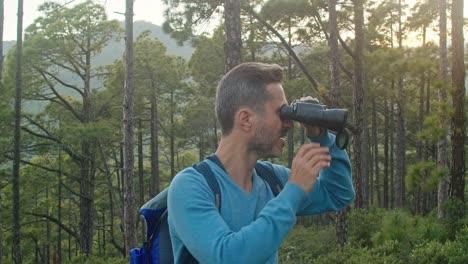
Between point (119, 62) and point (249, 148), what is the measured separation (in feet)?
75.5

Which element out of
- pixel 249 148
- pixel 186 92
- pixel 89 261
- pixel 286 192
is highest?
pixel 186 92

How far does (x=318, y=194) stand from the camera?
2.20 m

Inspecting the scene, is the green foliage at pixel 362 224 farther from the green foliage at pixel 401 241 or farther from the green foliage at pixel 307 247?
the green foliage at pixel 307 247

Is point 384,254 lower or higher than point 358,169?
lower

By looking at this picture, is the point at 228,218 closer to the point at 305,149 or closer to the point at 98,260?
the point at 305,149

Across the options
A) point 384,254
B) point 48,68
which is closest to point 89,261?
point 48,68

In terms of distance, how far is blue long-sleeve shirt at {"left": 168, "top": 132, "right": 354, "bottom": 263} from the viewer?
1.57 metres

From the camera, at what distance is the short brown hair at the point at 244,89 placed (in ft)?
6.07

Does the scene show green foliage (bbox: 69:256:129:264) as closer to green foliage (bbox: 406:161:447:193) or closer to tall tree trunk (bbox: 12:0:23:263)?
tall tree trunk (bbox: 12:0:23:263)

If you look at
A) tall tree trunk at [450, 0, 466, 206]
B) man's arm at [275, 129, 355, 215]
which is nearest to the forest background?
tall tree trunk at [450, 0, 466, 206]

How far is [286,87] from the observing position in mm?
24062

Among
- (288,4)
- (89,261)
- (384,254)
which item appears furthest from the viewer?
(89,261)

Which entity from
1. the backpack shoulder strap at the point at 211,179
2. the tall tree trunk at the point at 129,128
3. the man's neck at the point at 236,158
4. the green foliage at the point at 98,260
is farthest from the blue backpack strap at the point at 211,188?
the green foliage at the point at 98,260

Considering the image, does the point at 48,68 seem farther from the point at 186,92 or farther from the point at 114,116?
the point at 186,92
